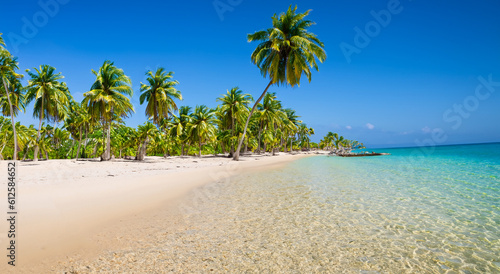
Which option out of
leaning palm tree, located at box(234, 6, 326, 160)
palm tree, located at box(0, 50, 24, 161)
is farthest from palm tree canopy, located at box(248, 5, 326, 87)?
palm tree, located at box(0, 50, 24, 161)

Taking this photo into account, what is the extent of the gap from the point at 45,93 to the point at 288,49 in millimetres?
28619

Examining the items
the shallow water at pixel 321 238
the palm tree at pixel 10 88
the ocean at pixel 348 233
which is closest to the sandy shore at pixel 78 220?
the shallow water at pixel 321 238

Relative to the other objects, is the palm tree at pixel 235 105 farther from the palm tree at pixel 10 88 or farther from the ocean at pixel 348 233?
the ocean at pixel 348 233

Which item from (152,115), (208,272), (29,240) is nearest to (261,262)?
(208,272)

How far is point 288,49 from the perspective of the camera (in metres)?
25.1

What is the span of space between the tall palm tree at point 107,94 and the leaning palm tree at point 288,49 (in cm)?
1449

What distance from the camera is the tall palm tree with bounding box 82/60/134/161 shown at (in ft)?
75.5

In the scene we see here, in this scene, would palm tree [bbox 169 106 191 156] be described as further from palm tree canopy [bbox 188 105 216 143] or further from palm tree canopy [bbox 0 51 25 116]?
palm tree canopy [bbox 0 51 25 116]

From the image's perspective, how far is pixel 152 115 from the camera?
32094 mm

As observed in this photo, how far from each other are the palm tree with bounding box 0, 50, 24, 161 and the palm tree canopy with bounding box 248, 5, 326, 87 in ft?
75.0

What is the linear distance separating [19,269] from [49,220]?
244 centimetres

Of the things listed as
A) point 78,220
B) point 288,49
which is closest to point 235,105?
point 288,49

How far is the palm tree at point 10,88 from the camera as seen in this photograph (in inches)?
851

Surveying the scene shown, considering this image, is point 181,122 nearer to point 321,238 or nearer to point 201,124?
point 201,124
